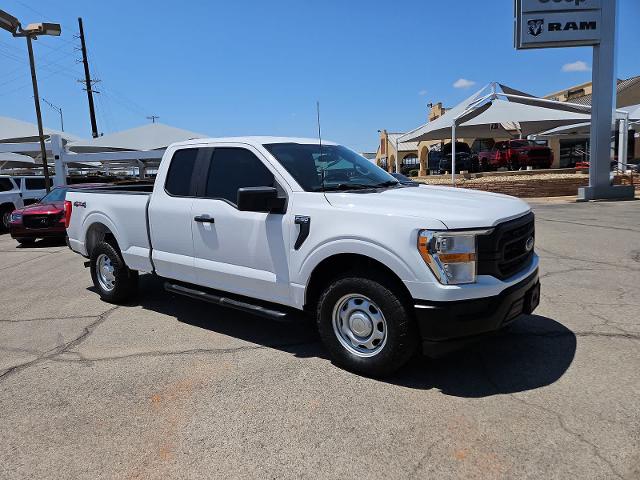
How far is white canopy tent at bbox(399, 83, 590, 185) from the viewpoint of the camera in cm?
2206

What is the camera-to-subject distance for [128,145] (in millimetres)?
22141

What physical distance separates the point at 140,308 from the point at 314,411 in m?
3.41

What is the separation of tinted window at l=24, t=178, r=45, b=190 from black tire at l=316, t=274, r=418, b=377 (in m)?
16.7

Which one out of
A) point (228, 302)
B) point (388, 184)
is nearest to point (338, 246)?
point (388, 184)

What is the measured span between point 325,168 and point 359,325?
5.01ft

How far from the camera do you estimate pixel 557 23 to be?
17.9 metres

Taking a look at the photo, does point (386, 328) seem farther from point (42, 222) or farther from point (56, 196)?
point (56, 196)

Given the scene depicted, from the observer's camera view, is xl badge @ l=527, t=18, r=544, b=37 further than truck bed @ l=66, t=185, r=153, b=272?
Yes

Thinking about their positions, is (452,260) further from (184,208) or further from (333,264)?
(184,208)

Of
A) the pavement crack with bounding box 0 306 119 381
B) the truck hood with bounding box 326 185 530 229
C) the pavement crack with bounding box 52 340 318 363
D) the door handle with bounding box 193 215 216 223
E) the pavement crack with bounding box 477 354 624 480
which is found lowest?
the pavement crack with bounding box 477 354 624 480

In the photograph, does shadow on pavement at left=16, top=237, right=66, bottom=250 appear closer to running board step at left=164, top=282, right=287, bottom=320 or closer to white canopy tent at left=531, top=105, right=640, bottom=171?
running board step at left=164, top=282, right=287, bottom=320

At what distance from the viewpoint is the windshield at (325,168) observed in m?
4.30

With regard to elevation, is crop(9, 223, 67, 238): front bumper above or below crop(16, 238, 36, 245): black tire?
above

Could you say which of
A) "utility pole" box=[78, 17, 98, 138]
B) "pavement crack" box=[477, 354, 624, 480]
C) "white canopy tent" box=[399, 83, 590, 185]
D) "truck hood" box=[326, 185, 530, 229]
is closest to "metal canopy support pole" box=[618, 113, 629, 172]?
"white canopy tent" box=[399, 83, 590, 185]
